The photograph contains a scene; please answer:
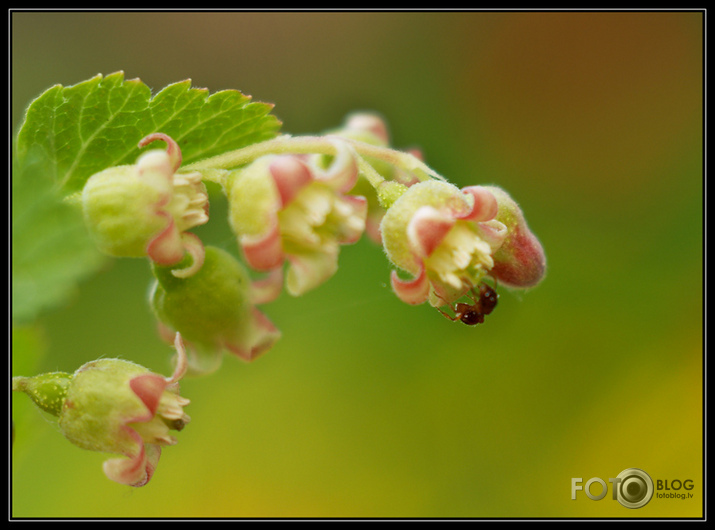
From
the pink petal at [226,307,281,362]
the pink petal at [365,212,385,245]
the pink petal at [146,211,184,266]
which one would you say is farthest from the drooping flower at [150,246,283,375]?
the pink petal at [365,212,385,245]

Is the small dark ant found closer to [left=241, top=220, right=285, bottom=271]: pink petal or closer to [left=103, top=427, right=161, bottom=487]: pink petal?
[left=241, top=220, right=285, bottom=271]: pink petal

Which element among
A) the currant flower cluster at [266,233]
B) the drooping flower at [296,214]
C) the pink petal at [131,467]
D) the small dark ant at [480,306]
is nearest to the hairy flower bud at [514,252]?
the currant flower cluster at [266,233]

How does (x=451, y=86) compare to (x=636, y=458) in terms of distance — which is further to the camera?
(x=451, y=86)

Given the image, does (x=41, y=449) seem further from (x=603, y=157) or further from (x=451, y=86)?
(x=603, y=157)

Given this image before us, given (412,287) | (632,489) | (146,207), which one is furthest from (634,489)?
(146,207)

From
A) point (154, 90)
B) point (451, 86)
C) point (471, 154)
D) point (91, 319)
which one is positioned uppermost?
point (154, 90)

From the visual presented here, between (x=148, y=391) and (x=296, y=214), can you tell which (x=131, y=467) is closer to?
(x=148, y=391)

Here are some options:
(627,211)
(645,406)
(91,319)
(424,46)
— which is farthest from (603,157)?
(91,319)
